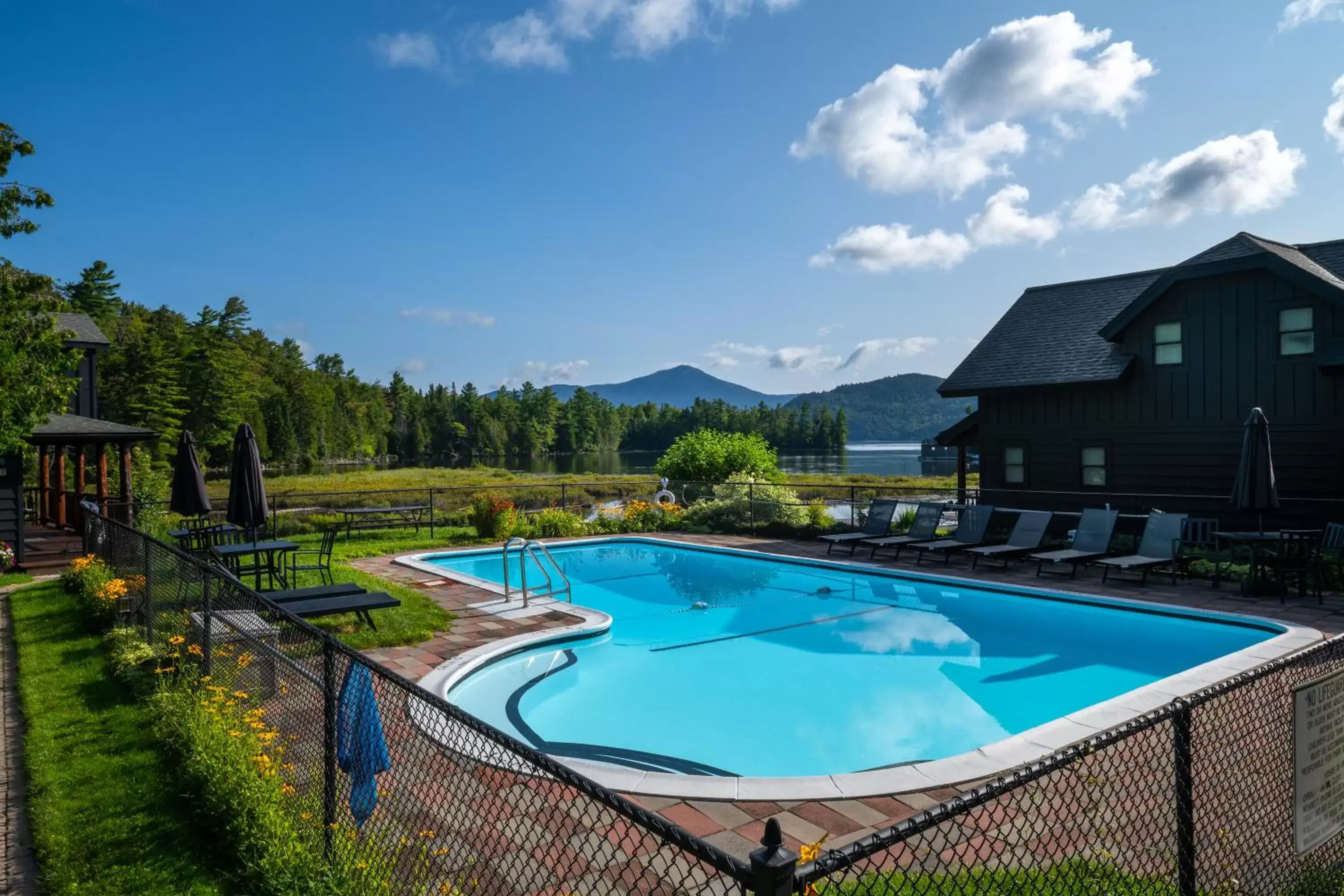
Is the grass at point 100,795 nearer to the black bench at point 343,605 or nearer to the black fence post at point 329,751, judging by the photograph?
the black fence post at point 329,751

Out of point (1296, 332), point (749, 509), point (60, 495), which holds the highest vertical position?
point (1296, 332)

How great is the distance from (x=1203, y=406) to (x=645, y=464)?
278 ft

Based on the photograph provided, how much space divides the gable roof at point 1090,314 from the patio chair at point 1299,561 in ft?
16.8

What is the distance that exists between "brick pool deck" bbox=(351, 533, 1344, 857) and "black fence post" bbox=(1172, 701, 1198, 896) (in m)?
1.42

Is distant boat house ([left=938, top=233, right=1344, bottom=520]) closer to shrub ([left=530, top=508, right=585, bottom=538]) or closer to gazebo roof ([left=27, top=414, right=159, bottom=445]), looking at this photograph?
shrub ([left=530, top=508, right=585, bottom=538])

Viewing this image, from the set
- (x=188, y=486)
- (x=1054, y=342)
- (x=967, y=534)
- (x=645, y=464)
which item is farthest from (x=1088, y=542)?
(x=645, y=464)

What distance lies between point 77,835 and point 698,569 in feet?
34.4

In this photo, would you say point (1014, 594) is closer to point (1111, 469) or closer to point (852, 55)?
point (1111, 469)

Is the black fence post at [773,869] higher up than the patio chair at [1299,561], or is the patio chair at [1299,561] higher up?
the black fence post at [773,869]

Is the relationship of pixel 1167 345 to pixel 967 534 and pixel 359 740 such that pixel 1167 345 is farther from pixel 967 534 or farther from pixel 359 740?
pixel 359 740

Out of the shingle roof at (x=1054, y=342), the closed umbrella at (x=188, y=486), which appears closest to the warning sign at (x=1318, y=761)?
the closed umbrella at (x=188, y=486)

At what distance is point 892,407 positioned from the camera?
173 metres

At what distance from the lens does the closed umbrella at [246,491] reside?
9297mm

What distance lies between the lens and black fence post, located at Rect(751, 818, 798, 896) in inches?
54.6
